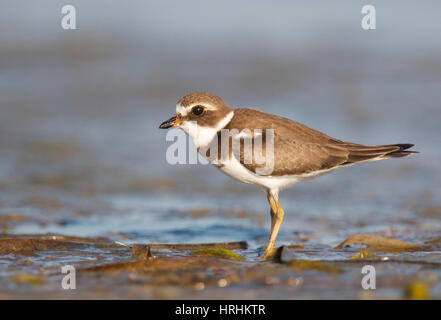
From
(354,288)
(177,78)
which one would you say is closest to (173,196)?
(354,288)

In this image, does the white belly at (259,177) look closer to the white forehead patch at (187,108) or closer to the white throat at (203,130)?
the white throat at (203,130)

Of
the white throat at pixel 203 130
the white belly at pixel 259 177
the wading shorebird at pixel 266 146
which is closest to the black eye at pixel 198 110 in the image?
the wading shorebird at pixel 266 146

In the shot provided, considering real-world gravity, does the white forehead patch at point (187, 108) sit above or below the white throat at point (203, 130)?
above

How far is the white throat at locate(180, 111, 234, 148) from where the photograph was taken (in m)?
6.45

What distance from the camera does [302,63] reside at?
59.1 ft

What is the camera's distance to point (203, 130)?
21.3ft

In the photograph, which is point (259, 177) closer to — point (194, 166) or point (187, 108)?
point (187, 108)

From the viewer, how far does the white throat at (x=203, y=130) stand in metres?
6.45

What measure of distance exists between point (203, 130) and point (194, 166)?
502 centimetres

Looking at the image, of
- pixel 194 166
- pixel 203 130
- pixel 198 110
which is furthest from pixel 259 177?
pixel 194 166

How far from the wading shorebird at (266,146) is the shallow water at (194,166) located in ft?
2.68

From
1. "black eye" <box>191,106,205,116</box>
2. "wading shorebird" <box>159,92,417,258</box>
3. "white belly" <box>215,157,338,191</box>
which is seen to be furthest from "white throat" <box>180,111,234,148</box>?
"white belly" <box>215,157,338,191</box>

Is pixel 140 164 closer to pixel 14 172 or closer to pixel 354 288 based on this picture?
pixel 14 172

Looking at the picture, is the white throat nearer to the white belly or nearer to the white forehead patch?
the white forehead patch
